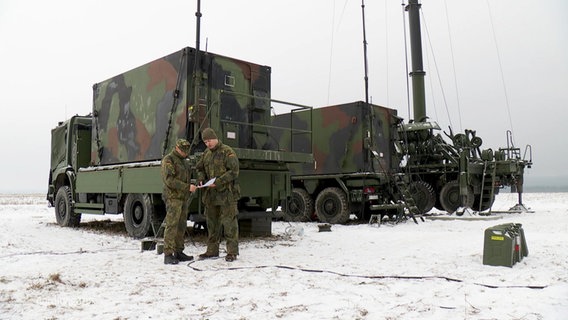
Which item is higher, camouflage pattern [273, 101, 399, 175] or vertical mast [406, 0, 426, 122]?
vertical mast [406, 0, 426, 122]

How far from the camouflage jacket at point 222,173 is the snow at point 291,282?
2.65ft

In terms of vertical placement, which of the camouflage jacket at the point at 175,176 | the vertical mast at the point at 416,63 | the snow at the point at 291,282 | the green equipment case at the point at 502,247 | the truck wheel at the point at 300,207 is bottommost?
the snow at the point at 291,282

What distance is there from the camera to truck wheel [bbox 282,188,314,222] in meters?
12.6

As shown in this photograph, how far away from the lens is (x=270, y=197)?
852 cm

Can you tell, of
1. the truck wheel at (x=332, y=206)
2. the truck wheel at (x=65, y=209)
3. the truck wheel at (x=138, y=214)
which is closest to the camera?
the truck wheel at (x=138, y=214)

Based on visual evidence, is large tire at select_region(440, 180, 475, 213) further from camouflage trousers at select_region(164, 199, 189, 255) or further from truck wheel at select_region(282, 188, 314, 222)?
camouflage trousers at select_region(164, 199, 189, 255)

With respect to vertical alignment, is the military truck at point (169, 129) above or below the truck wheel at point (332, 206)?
above

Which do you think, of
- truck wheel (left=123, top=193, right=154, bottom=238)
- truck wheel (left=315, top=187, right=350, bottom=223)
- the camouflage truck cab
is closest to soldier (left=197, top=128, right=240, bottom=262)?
truck wheel (left=123, top=193, right=154, bottom=238)

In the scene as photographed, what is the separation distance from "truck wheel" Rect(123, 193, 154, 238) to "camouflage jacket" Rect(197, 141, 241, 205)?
228 centimetres

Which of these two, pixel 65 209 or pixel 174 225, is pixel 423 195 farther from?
pixel 174 225

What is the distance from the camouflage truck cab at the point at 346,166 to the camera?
38.7 feet

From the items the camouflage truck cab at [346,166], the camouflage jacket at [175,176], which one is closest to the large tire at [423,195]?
the camouflage truck cab at [346,166]

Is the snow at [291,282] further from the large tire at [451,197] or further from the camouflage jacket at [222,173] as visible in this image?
the large tire at [451,197]

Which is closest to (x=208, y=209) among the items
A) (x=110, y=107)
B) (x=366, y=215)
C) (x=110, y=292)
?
(x=110, y=292)
